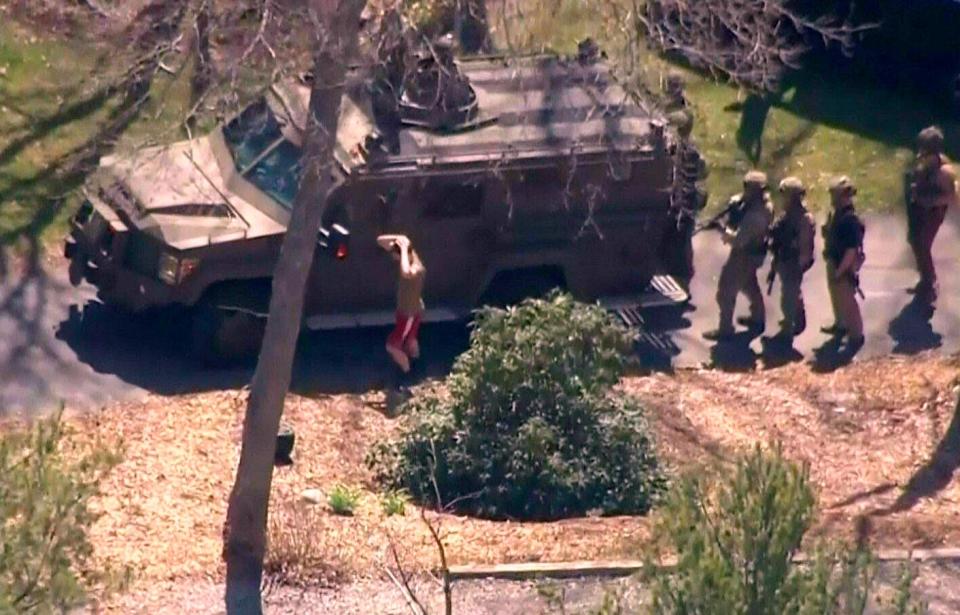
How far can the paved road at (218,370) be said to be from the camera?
1411 centimetres

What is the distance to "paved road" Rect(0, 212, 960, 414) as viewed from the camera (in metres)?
14.1

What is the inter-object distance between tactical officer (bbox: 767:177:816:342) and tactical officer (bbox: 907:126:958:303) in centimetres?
111

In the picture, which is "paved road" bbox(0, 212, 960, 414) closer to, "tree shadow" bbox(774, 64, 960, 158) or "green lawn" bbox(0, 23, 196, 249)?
"green lawn" bbox(0, 23, 196, 249)

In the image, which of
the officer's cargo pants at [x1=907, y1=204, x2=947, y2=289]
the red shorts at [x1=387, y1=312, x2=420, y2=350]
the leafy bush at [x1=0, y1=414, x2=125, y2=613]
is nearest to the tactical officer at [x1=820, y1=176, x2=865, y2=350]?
the officer's cargo pants at [x1=907, y1=204, x2=947, y2=289]

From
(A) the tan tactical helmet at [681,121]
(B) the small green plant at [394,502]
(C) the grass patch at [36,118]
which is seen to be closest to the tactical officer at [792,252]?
(A) the tan tactical helmet at [681,121]

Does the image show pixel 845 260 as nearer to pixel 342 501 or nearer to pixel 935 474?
pixel 935 474

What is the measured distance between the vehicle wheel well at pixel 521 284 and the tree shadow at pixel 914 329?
275 centimetres

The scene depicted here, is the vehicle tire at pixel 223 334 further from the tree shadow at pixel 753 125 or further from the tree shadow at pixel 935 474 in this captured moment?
the tree shadow at pixel 753 125

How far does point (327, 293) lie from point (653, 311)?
288 cm

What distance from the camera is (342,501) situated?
1187 centimetres

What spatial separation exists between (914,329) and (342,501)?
A: 243 inches

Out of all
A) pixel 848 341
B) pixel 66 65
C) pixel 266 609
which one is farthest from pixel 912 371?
pixel 66 65

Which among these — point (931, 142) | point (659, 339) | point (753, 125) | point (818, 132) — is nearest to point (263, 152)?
point (659, 339)

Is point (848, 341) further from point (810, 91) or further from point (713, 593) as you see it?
point (713, 593)
